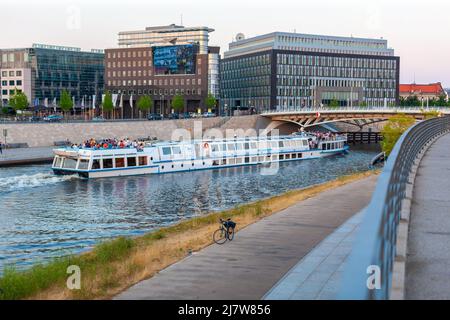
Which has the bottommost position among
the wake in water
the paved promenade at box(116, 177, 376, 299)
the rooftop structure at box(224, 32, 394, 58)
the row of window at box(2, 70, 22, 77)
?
the wake in water

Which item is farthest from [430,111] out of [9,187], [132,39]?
[132,39]

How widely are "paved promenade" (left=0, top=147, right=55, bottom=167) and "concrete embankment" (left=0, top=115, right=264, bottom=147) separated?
155 inches

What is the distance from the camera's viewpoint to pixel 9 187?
4762 cm

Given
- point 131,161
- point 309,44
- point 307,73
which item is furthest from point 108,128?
point 309,44

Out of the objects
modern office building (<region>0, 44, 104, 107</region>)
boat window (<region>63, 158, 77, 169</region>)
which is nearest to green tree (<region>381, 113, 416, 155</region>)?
boat window (<region>63, 158, 77, 169</region>)

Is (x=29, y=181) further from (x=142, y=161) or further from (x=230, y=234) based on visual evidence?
(x=230, y=234)

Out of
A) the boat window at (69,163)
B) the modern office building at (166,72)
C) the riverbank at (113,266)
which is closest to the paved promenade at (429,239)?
the riverbank at (113,266)

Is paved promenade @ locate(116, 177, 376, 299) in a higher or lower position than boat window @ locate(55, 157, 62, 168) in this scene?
lower

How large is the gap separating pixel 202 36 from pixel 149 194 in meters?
109

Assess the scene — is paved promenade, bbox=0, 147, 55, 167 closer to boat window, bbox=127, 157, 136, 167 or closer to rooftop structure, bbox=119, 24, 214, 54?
boat window, bbox=127, 157, 136, 167

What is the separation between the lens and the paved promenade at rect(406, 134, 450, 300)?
29.1 feet

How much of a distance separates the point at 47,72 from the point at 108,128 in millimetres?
67672

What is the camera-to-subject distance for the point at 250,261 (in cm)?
2019

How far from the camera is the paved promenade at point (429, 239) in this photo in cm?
888
